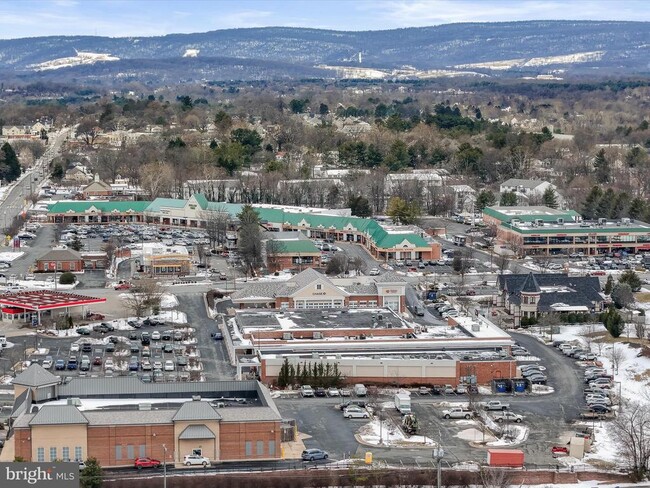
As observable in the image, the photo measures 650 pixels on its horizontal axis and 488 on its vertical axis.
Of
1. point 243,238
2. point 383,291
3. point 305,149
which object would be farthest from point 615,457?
point 305,149

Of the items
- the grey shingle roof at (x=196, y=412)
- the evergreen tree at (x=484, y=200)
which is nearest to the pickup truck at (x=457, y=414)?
the grey shingle roof at (x=196, y=412)

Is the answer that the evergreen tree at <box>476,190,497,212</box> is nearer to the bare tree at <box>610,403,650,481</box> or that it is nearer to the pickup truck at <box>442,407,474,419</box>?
the bare tree at <box>610,403,650,481</box>

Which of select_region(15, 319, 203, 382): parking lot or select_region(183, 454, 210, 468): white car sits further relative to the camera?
select_region(15, 319, 203, 382): parking lot

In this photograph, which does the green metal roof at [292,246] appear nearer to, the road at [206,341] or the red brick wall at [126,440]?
the road at [206,341]

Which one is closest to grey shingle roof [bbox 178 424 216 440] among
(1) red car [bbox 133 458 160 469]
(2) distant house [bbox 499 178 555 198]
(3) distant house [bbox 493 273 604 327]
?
(1) red car [bbox 133 458 160 469]

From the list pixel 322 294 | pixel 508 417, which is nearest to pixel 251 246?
pixel 322 294
